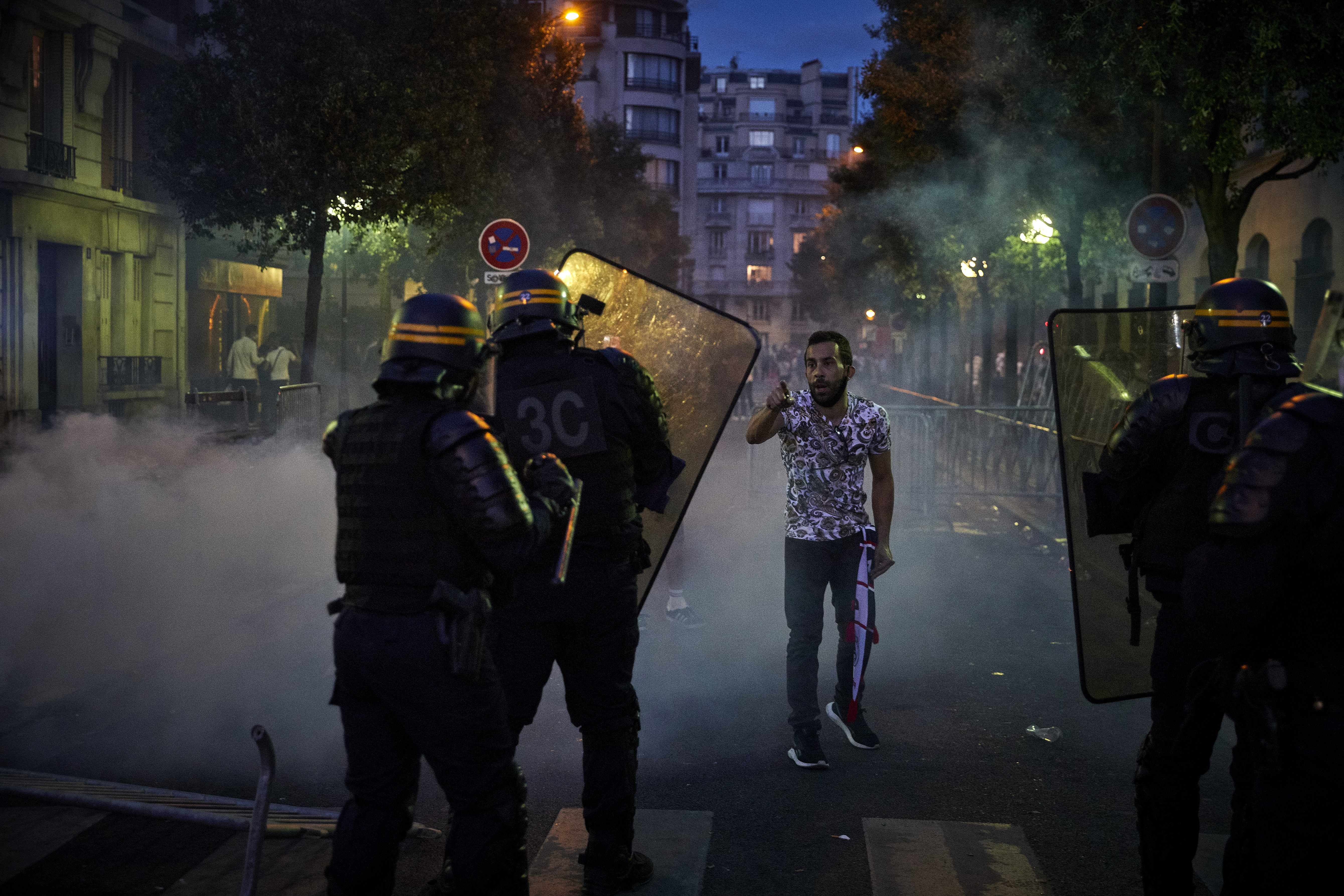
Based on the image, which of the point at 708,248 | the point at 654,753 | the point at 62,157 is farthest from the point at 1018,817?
the point at 708,248

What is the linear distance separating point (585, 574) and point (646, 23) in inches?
2892

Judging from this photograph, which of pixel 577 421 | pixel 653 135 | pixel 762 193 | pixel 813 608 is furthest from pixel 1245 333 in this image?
pixel 762 193

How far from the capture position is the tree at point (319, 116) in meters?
17.5

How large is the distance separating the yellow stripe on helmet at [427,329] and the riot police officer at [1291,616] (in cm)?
180

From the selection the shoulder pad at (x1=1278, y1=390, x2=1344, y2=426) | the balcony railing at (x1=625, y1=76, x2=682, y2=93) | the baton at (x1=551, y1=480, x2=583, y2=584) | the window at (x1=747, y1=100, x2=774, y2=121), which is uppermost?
the window at (x1=747, y1=100, x2=774, y2=121)

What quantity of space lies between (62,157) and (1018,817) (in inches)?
771

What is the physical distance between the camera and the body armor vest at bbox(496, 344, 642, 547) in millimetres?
3449

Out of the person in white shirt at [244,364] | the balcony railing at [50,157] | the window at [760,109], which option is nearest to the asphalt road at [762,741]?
the person in white shirt at [244,364]

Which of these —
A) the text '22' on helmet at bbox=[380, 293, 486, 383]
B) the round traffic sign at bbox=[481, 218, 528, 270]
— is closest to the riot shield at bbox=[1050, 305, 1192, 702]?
the text '22' on helmet at bbox=[380, 293, 486, 383]

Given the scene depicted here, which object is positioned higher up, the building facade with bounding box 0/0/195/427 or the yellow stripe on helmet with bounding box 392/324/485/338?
the building facade with bounding box 0/0/195/427

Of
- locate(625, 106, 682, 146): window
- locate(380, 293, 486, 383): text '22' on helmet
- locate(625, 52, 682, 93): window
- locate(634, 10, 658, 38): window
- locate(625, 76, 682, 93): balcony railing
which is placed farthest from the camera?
locate(625, 106, 682, 146): window

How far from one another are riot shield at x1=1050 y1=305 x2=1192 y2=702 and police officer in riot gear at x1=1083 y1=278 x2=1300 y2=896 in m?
0.57

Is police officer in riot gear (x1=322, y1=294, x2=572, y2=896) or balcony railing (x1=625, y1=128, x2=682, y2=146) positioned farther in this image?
balcony railing (x1=625, y1=128, x2=682, y2=146)

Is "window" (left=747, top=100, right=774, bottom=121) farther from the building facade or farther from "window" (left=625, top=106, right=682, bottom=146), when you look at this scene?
the building facade
